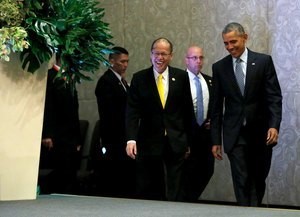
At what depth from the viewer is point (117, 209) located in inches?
76.7

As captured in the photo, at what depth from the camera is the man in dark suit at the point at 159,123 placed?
4555 millimetres

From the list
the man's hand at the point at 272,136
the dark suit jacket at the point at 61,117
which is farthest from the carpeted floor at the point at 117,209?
the dark suit jacket at the point at 61,117

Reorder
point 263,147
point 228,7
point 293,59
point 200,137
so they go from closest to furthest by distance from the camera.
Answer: point 263,147
point 200,137
point 293,59
point 228,7

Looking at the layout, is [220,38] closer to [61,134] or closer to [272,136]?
[61,134]

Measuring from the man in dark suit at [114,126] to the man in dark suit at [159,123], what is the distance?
0.80 meters

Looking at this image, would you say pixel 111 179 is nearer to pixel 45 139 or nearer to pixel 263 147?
pixel 45 139

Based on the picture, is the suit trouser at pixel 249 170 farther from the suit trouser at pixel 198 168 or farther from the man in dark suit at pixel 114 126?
the man in dark suit at pixel 114 126

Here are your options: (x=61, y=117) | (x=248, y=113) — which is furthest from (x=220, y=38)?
(x=248, y=113)

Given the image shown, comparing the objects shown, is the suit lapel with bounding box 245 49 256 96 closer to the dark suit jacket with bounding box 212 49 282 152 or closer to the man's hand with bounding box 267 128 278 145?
the dark suit jacket with bounding box 212 49 282 152

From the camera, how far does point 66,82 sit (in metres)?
2.39

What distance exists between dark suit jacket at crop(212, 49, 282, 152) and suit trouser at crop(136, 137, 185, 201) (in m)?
0.47

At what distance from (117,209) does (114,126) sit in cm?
357

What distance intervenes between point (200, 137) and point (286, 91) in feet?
3.17

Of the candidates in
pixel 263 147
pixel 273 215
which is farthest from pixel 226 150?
pixel 273 215
